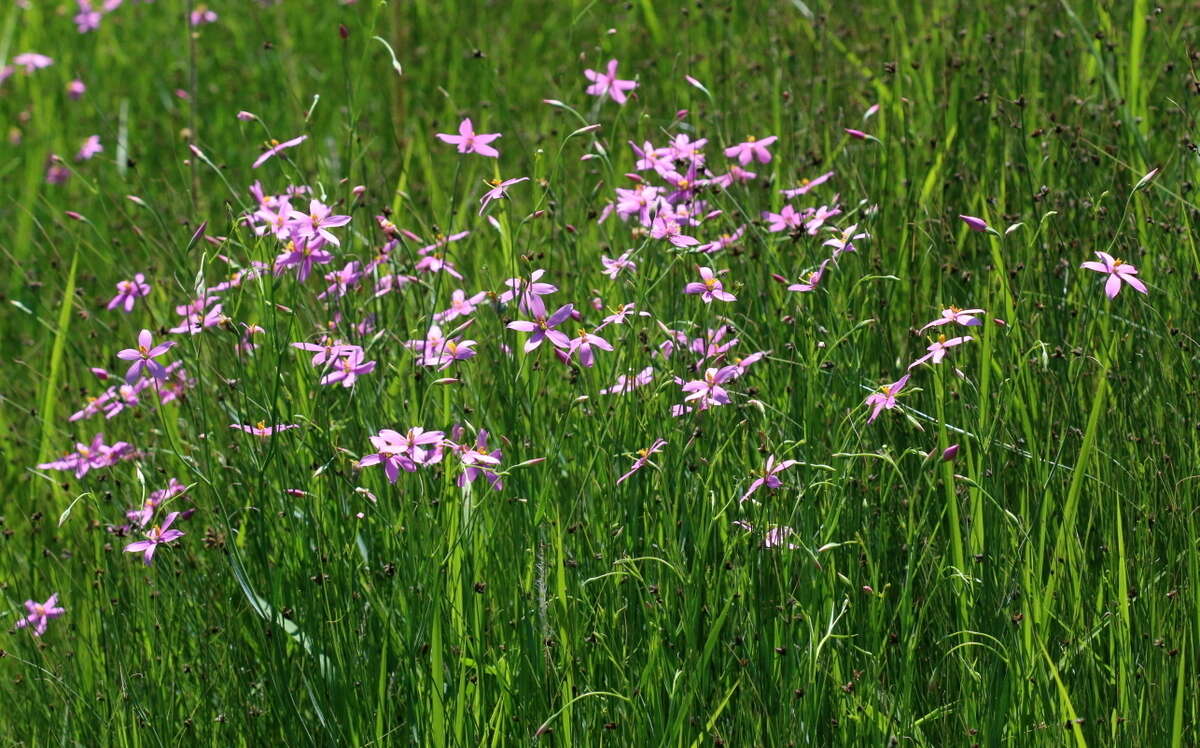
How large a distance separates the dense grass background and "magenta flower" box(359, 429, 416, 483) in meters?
0.07

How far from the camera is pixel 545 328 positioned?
2414mm

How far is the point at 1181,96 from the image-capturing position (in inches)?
142

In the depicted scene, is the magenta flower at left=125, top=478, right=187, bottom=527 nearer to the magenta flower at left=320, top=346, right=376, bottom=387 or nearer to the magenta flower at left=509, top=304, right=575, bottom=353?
the magenta flower at left=320, top=346, right=376, bottom=387

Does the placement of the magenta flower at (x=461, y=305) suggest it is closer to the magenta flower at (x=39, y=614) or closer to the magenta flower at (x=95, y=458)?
the magenta flower at (x=95, y=458)

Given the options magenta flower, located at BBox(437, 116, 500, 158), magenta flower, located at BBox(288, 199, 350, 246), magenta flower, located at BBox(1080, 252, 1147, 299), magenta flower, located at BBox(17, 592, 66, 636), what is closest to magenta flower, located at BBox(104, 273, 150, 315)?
magenta flower, located at BBox(288, 199, 350, 246)

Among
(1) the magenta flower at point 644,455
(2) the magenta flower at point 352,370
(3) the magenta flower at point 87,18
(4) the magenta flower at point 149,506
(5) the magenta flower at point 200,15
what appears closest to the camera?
(1) the magenta flower at point 644,455

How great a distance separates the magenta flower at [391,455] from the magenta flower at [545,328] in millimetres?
299

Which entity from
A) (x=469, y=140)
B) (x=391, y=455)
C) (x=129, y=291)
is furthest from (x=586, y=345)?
(x=129, y=291)

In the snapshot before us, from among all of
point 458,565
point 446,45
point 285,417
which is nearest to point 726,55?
point 446,45

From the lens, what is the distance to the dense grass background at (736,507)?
7.27 feet

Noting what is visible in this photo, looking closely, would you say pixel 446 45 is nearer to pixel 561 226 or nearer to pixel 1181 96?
pixel 561 226

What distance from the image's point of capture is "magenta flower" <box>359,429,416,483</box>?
2221 mm

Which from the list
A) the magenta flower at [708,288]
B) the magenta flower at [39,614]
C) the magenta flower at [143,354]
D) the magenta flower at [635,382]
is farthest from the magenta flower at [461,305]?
the magenta flower at [39,614]

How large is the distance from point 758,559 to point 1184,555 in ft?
2.55
